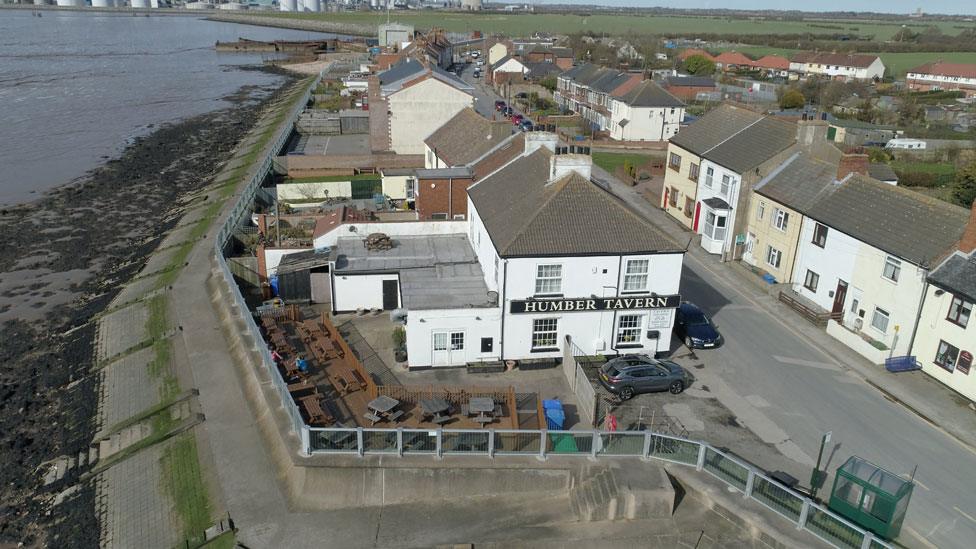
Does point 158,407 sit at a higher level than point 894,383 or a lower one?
lower

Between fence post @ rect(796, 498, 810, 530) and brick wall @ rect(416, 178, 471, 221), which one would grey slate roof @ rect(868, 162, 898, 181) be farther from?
fence post @ rect(796, 498, 810, 530)

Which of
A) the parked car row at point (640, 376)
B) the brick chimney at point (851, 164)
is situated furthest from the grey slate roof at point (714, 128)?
the parked car row at point (640, 376)

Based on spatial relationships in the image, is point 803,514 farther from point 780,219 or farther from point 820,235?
point 780,219

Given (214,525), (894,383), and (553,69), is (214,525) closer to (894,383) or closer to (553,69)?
(894,383)

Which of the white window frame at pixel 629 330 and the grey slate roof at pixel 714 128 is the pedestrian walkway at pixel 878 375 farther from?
the white window frame at pixel 629 330

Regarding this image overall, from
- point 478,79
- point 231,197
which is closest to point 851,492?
point 231,197

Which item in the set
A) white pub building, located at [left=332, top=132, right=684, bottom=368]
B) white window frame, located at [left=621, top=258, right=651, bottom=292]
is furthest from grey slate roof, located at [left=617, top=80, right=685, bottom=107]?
white window frame, located at [left=621, top=258, right=651, bottom=292]

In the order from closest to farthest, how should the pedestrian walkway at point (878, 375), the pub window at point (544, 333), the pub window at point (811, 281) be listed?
1. the pedestrian walkway at point (878, 375)
2. the pub window at point (544, 333)
3. the pub window at point (811, 281)

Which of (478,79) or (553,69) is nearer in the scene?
(553,69)

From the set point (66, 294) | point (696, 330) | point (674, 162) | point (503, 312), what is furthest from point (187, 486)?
point (674, 162)
